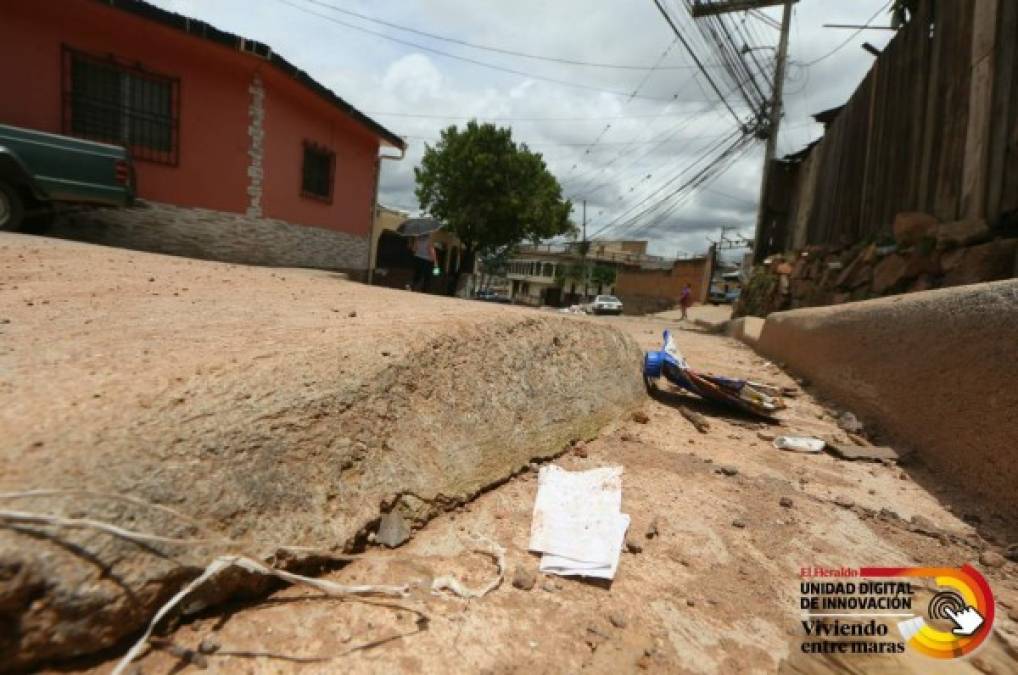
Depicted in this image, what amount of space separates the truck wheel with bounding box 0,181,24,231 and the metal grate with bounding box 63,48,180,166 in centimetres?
213

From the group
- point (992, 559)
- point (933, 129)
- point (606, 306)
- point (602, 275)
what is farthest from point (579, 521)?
point (602, 275)

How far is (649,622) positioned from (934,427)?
1.87 metres

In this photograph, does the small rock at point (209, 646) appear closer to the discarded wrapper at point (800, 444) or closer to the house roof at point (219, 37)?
the discarded wrapper at point (800, 444)

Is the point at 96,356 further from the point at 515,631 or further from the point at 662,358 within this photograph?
the point at 662,358

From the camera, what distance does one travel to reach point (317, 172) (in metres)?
9.78

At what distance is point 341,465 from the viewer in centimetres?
134

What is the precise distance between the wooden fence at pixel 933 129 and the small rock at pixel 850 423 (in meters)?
2.21

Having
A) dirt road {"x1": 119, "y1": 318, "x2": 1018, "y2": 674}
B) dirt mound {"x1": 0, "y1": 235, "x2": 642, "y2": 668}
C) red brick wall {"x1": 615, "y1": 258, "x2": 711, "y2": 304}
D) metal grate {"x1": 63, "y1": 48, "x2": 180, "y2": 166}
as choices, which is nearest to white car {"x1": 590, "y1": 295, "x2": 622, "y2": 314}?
red brick wall {"x1": 615, "y1": 258, "x2": 711, "y2": 304}

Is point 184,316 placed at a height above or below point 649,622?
above

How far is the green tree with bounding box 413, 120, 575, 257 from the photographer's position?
19.1 meters

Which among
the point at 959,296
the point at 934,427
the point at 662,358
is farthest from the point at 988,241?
the point at 662,358

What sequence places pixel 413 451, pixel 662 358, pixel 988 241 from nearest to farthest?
pixel 413 451, pixel 662 358, pixel 988 241

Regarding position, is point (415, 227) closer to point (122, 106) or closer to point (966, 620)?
point (122, 106)

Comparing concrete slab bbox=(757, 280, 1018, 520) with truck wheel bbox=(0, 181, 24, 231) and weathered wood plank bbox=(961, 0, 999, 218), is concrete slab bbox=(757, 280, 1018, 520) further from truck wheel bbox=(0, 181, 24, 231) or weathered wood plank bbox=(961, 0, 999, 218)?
truck wheel bbox=(0, 181, 24, 231)
